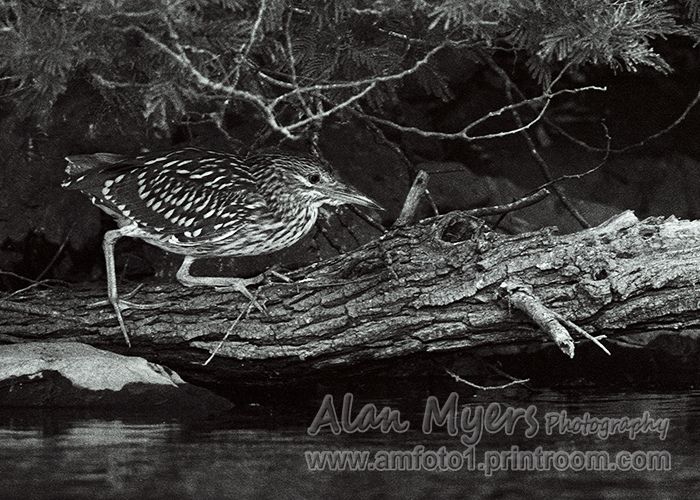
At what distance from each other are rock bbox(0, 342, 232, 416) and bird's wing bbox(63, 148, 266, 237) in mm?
832

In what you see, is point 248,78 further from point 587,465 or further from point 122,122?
point 587,465

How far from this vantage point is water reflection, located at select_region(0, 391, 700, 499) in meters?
5.23

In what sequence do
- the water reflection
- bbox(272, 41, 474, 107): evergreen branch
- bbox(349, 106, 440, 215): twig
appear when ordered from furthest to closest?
bbox(349, 106, 440, 215): twig, bbox(272, 41, 474, 107): evergreen branch, the water reflection

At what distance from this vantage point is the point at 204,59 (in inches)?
242

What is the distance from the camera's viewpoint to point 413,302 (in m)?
7.03

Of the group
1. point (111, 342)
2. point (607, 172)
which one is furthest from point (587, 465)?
point (607, 172)

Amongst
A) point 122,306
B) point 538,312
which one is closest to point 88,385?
point 122,306

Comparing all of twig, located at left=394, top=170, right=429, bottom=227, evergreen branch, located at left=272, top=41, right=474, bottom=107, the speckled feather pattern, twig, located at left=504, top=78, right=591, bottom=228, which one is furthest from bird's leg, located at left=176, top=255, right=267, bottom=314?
twig, located at left=504, top=78, right=591, bottom=228

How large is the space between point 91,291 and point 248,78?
1701 mm

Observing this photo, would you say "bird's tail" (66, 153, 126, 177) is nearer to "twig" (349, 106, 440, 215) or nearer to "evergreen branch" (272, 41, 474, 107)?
"twig" (349, 106, 440, 215)

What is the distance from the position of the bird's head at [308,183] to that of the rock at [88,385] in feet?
4.17

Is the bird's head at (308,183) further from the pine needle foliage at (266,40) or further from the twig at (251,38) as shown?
the twig at (251,38)

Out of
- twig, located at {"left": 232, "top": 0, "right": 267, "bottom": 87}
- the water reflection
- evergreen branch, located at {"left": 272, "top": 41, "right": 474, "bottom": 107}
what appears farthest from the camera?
evergreen branch, located at {"left": 272, "top": 41, "right": 474, "bottom": 107}

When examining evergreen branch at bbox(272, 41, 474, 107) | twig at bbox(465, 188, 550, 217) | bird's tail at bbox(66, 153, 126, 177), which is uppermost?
evergreen branch at bbox(272, 41, 474, 107)
